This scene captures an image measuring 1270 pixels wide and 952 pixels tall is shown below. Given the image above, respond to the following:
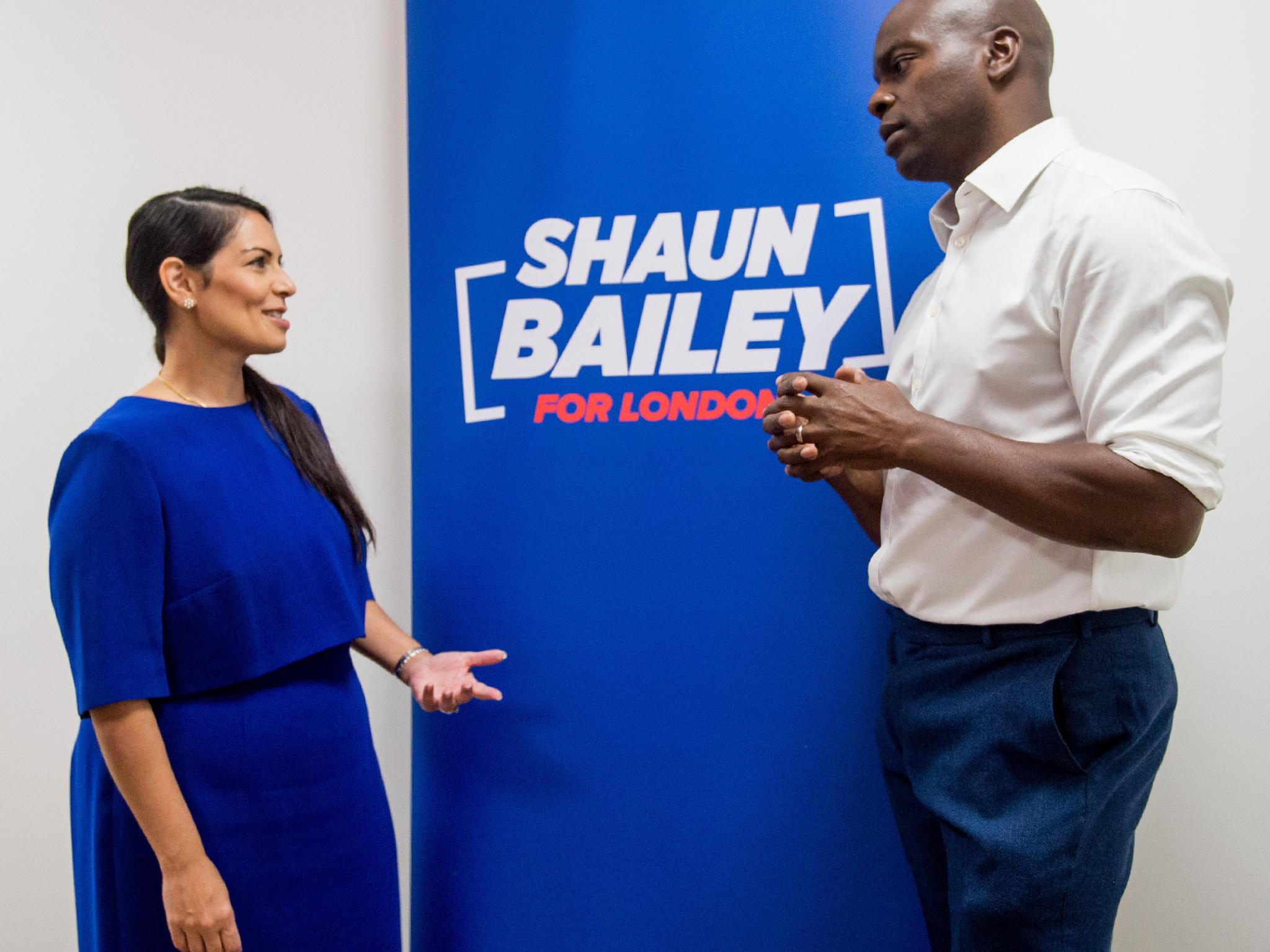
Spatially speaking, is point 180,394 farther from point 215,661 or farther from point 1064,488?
point 1064,488

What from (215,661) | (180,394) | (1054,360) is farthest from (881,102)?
(215,661)

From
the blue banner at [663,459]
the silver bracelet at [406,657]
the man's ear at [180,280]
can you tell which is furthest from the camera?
the silver bracelet at [406,657]

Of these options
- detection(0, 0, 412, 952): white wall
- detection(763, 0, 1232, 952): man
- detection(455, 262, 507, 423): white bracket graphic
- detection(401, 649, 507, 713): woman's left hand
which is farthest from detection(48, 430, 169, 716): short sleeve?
detection(763, 0, 1232, 952): man

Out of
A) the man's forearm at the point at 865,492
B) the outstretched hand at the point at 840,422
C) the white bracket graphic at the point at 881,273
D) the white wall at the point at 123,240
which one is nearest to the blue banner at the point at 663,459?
the white bracket graphic at the point at 881,273

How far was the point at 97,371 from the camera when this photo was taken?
2221mm

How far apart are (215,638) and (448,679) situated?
44cm

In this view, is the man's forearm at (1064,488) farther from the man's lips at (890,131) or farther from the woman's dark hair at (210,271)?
the woman's dark hair at (210,271)

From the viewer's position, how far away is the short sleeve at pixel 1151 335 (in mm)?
1196

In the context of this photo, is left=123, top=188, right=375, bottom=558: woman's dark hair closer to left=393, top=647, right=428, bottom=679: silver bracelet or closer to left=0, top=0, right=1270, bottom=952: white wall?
left=393, top=647, right=428, bottom=679: silver bracelet

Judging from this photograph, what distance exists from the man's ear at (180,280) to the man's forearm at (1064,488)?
113cm

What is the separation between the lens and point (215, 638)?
156 centimetres

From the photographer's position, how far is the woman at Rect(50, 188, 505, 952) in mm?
1490

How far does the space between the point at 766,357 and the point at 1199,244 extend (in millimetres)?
718

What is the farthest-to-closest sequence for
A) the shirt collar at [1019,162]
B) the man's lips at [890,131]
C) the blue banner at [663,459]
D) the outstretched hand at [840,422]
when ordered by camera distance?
the blue banner at [663,459] → the man's lips at [890,131] → the shirt collar at [1019,162] → the outstretched hand at [840,422]
